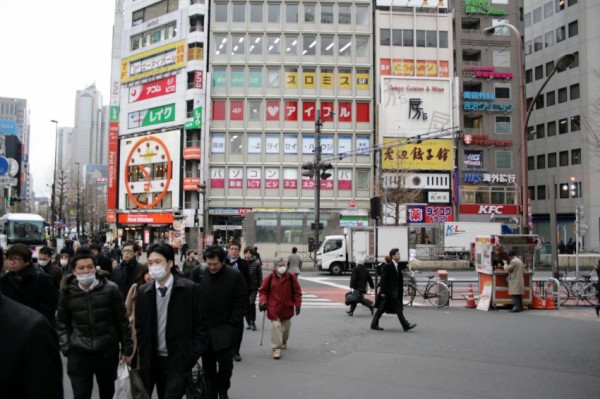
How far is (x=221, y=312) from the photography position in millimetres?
6402

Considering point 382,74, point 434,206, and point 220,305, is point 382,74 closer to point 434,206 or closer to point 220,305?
point 434,206

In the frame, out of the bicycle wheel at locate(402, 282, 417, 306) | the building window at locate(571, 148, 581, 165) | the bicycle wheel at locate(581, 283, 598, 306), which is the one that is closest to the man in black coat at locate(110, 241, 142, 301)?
the bicycle wheel at locate(402, 282, 417, 306)

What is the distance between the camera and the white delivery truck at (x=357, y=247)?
26047mm

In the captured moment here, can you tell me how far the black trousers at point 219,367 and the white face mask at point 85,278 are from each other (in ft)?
6.02

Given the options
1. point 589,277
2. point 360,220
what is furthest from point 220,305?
point 360,220

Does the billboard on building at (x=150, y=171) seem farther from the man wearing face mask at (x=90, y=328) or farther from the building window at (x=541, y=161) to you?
the man wearing face mask at (x=90, y=328)

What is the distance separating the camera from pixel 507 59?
56344 millimetres

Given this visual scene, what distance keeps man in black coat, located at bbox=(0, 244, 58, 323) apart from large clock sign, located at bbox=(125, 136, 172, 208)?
48.9 meters

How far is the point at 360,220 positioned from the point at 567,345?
35914 millimetres

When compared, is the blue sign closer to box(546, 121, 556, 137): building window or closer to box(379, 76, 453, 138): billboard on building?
box(379, 76, 453, 138): billboard on building

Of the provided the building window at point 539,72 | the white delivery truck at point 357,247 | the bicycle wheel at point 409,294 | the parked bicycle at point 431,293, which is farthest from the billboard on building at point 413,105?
the parked bicycle at point 431,293

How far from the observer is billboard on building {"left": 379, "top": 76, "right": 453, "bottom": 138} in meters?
52.5

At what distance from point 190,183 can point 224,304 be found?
4738 centimetres

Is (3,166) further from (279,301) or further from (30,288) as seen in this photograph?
(30,288)
